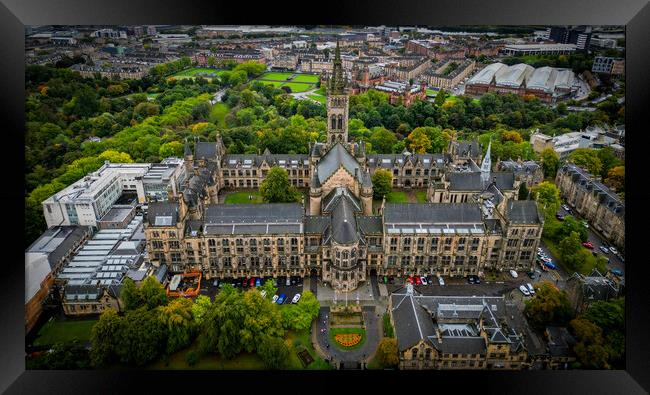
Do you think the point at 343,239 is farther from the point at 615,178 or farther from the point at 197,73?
the point at 197,73

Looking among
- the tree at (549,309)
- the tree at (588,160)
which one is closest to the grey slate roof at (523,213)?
the tree at (549,309)

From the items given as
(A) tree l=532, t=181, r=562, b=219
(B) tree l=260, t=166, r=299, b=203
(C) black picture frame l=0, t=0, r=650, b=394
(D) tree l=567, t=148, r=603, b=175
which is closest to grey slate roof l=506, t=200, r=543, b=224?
(A) tree l=532, t=181, r=562, b=219

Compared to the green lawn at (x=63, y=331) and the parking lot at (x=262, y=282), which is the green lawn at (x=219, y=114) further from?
the green lawn at (x=63, y=331)

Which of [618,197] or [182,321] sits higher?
[618,197]

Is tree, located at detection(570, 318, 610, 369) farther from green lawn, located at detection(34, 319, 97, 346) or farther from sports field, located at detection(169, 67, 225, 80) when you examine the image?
sports field, located at detection(169, 67, 225, 80)
